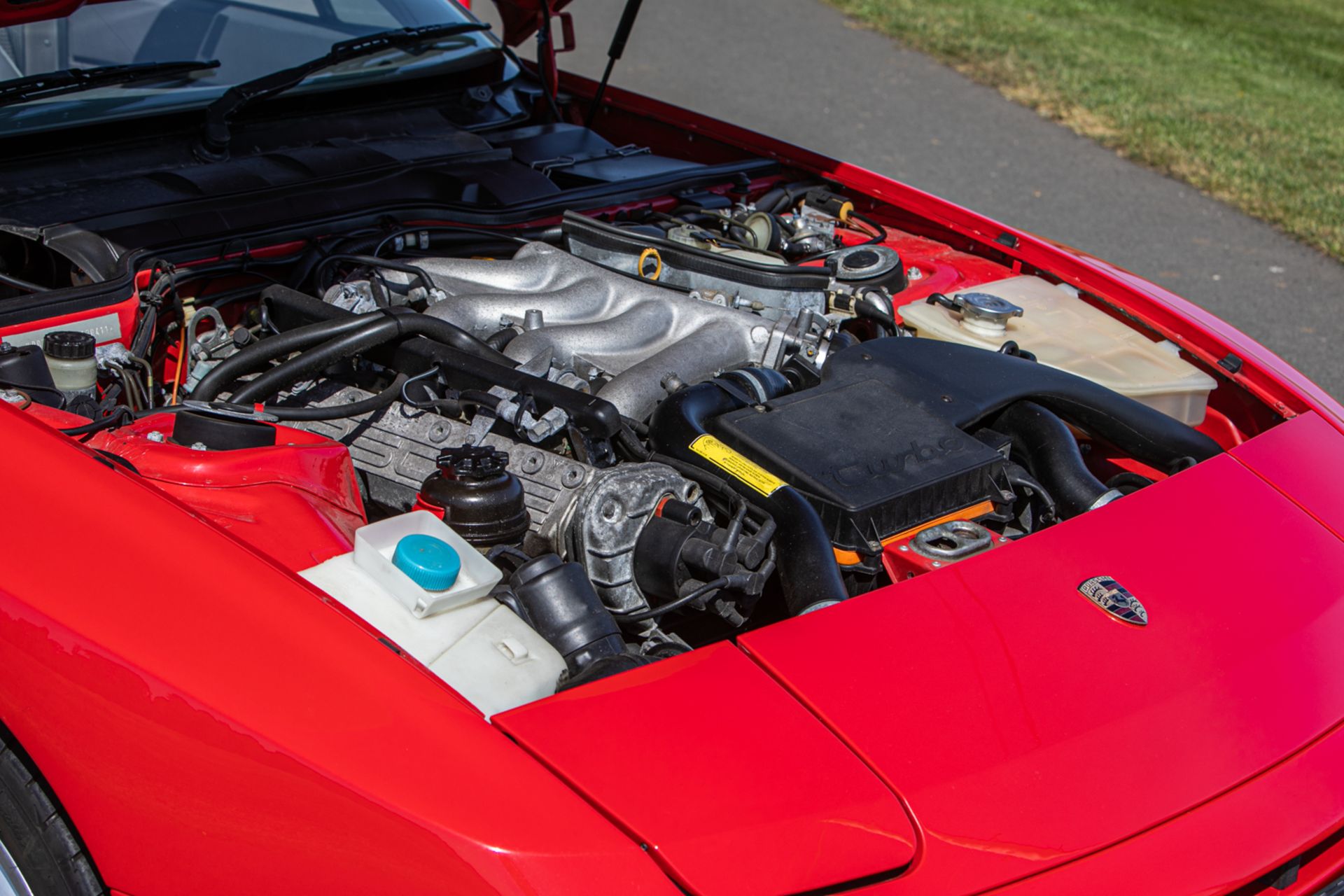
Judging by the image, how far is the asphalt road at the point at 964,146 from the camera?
571 centimetres

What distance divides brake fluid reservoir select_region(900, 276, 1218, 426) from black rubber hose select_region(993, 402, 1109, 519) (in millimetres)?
299

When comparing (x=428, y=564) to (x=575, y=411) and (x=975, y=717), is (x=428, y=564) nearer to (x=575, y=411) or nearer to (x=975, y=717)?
(x=575, y=411)

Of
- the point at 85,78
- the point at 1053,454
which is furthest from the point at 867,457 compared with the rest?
the point at 85,78

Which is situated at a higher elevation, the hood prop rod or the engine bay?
the hood prop rod

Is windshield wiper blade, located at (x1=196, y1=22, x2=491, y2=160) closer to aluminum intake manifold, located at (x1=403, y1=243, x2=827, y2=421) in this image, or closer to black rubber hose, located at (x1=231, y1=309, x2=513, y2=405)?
aluminum intake manifold, located at (x1=403, y1=243, x2=827, y2=421)

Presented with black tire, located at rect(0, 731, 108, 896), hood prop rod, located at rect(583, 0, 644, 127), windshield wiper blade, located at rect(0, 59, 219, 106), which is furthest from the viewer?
hood prop rod, located at rect(583, 0, 644, 127)

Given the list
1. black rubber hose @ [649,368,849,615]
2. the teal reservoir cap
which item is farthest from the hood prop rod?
the teal reservoir cap

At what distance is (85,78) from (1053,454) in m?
2.05

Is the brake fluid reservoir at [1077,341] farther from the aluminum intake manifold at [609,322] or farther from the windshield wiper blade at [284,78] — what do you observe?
the windshield wiper blade at [284,78]

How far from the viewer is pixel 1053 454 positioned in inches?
78.7

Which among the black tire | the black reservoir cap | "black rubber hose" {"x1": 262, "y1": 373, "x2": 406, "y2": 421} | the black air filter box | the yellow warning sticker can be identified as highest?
the black air filter box

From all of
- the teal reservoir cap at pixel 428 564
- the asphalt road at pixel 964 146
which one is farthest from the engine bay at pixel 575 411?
the asphalt road at pixel 964 146

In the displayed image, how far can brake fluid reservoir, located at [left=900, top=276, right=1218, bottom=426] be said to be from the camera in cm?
236

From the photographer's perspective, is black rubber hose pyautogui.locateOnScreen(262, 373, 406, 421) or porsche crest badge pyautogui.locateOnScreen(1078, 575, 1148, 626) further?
black rubber hose pyautogui.locateOnScreen(262, 373, 406, 421)
